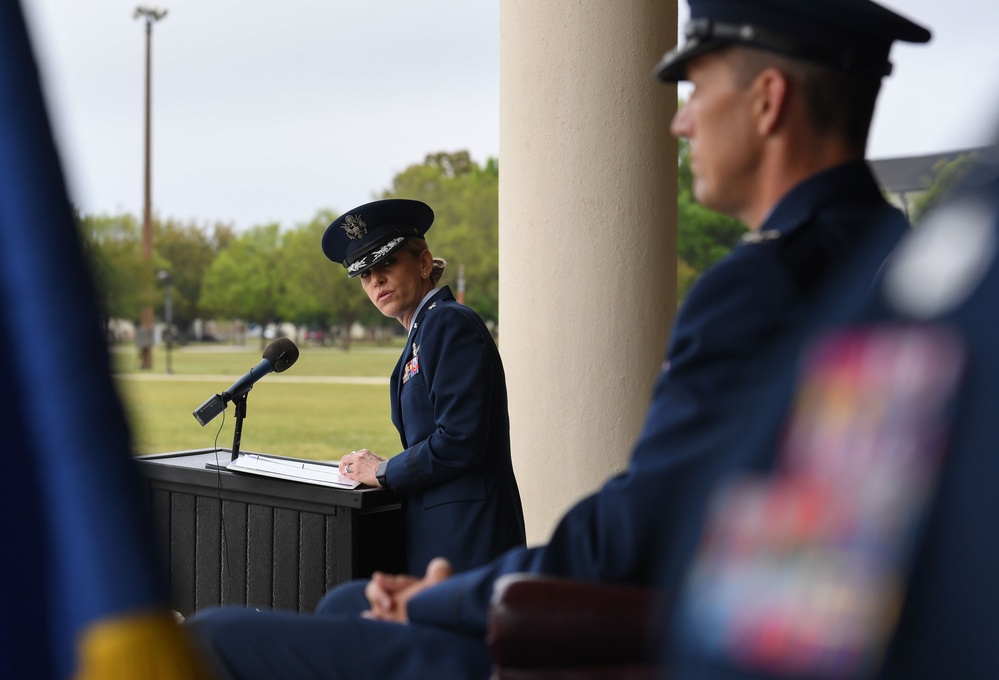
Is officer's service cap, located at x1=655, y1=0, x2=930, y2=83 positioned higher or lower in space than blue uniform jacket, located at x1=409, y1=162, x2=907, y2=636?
higher

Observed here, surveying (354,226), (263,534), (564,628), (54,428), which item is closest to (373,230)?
(354,226)

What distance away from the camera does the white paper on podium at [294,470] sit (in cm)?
307

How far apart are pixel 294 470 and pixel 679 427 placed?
2.02 m

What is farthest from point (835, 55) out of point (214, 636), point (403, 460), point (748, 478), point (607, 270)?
point (607, 270)

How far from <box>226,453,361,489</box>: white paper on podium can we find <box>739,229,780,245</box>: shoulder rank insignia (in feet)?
5.90

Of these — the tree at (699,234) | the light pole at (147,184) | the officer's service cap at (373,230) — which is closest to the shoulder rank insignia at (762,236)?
the officer's service cap at (373,230)

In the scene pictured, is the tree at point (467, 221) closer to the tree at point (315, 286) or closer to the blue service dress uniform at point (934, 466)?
the tree at point (315, 286)

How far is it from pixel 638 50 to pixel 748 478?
11.0 feet

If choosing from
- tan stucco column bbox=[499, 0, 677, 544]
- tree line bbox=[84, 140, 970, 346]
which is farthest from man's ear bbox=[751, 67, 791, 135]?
tree line bbox=[84, 140, 970, 346]

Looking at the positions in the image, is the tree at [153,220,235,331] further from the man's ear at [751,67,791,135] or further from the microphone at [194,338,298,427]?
the man's ear at [751,67,791,135]

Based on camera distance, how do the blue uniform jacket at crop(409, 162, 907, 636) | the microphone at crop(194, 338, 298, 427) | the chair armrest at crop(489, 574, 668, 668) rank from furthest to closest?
1. the microphone at crop(194, 338, 298, 427)
2. the blue uniform jacket at crop(409, 162, 907, 636)
3. the chair armrest at crop(489, 574, 668, 668)

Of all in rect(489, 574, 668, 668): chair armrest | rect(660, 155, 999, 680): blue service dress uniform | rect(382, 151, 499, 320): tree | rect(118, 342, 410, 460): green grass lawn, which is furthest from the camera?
rect(382, 151, 499, 320): tree

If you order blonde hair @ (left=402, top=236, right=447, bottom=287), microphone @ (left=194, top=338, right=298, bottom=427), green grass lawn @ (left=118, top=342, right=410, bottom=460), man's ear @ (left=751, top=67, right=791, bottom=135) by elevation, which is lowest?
green grass lawn @ (left=118, top=342, right=410, bottom=460)

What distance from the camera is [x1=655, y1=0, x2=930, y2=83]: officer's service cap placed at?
1374 mm
